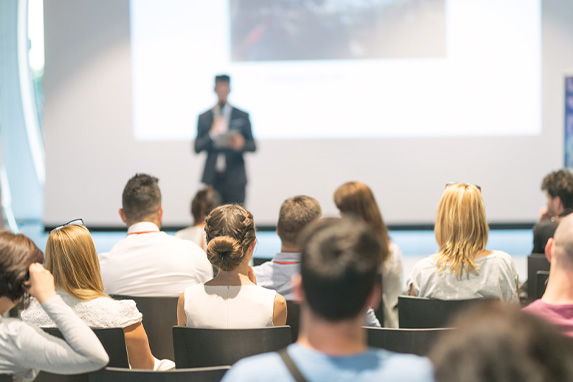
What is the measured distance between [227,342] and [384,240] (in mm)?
1401

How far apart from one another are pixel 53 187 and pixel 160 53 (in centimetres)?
226

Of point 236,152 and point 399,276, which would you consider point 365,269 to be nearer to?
point 399,276

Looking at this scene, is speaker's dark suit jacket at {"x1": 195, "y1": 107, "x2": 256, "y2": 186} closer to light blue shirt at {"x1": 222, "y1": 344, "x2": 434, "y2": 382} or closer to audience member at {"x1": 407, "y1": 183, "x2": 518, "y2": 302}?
audience member at {"x1": 407, "y1": 183, "x2": 518, "y2": 302}

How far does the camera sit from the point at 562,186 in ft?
12.2

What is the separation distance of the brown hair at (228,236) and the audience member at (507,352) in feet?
4.42

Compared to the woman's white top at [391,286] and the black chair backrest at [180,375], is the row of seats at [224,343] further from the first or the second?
the woman's white top at [391,286]

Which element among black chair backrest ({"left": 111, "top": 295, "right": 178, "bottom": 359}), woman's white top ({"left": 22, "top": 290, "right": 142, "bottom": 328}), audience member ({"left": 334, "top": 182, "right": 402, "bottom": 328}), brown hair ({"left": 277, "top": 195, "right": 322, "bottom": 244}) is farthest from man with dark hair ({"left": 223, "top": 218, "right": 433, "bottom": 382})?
audience member ({"left": 334, "top": 182, "right": 402, "bottom": 328})

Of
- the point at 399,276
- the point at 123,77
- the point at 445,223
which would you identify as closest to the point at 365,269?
the point at 445,223

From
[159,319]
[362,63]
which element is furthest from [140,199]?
[362,63]

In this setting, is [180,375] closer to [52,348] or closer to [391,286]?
[52,348]

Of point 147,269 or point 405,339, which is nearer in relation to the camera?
point 405,339

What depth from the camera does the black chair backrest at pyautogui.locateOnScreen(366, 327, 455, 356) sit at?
6.34 feet

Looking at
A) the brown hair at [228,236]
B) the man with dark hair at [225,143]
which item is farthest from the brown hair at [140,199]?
the man with dark hair at [225,143]

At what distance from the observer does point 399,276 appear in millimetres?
3182
